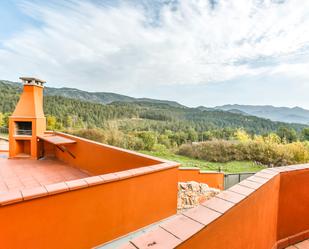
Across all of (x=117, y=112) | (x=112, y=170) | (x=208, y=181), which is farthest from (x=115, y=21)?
(x=117, y=112)

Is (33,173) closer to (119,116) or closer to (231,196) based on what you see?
(231,196)

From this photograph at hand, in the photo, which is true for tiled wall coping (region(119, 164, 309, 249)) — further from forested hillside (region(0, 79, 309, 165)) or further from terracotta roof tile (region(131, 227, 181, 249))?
forested hillside (region(0, 79, 309, 165))

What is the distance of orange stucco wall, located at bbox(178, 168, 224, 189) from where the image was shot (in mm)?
6773

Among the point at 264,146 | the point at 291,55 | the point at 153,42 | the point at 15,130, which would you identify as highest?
the point at 153,42

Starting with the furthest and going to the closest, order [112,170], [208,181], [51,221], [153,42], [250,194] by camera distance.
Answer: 1. [153,42]
2. [208,181]
3. [112,170]
4. [51,221]
5. [250,194]

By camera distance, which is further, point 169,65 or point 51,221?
point 169,65

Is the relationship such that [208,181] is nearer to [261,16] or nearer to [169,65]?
[261,16]

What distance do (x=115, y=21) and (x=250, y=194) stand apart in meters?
8.13

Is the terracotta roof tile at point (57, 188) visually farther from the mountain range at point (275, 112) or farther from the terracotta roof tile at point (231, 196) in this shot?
the mountain range at point (275, 112)

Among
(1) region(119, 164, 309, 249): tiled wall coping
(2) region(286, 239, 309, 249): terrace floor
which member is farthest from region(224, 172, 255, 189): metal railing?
(1) region(119, 164, 309, 249): tiled wall coping

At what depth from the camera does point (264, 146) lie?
11.0 m

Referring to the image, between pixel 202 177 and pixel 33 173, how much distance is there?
545 cm

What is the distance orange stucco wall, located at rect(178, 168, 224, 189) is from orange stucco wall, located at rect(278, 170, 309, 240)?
4879mm

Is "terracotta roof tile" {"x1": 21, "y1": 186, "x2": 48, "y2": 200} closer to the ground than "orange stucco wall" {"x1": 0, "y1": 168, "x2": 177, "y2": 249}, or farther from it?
farther from it
